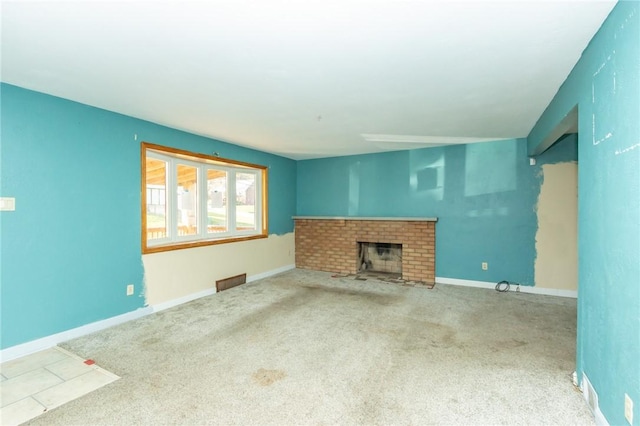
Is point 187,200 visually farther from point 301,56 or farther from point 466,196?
point 466,196

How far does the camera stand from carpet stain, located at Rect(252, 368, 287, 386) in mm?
2213

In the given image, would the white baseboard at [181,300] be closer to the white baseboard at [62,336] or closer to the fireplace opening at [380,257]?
the white baseboard at [62,336]

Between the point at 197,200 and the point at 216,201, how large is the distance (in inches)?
15.3

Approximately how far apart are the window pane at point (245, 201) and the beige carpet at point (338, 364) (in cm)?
173

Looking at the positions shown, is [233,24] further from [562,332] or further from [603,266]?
[562,332]

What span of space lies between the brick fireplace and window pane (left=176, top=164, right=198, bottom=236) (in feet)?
7.48

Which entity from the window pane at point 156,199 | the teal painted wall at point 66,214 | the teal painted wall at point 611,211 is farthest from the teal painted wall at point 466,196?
the teal painted wall at point 66,214

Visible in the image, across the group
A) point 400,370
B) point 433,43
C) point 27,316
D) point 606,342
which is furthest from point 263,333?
point 433,43

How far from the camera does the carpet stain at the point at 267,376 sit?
7.26 ft

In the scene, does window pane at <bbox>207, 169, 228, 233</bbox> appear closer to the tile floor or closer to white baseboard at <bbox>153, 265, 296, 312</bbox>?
white baseboard at <bbox>153, 265, 296, 312</bbox>

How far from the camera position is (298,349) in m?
2.72

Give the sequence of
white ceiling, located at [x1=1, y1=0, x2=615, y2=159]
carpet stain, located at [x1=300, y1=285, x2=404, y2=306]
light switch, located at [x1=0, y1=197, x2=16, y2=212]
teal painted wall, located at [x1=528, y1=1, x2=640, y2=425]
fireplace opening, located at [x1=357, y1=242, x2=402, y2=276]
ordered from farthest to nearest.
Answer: fireplace opening, located at [x1=357, y1=242, x2=402, y2=276] → carpet stain, located at [x1=300, y1=285, x2=404, y2=306] → light switch, located at [x1=0, y1=197, x2=16, y2=212] → white ceiling, located at [x1=1, y1=0, x2=615, y2=159] → teal painted wall, located at [x1=528, y1=1, x2=640, y2=425]


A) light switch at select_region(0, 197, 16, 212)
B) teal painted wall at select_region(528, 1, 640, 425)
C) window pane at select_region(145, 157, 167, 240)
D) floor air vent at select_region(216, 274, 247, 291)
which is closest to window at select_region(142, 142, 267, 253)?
window pane at select_region(145, 157, 167, 240)

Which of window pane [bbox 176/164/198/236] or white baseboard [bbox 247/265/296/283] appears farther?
white baseboard [bbox 247/265/296/283]
